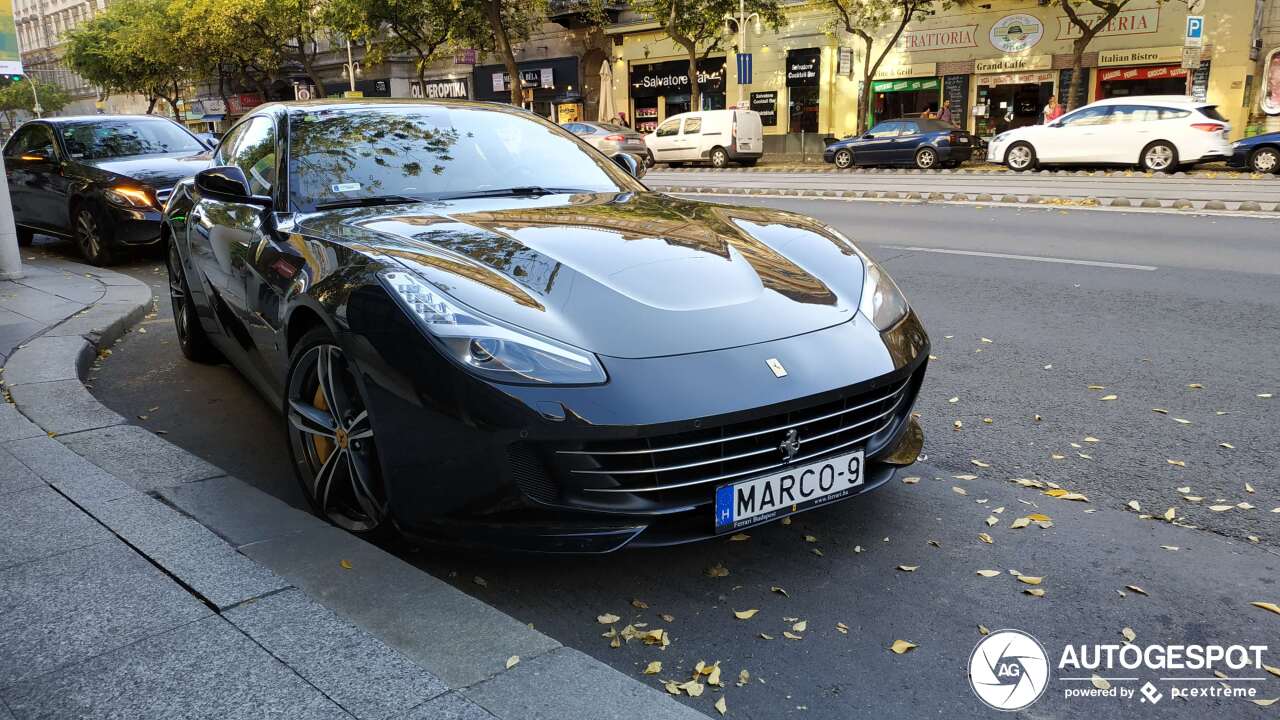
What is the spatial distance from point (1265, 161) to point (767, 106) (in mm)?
18628

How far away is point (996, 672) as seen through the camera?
256 centimetres

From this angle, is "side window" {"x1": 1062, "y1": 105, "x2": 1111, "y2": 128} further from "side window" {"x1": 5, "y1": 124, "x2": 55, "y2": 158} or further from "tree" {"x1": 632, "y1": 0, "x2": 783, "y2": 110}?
"side window" {"x1": 5, "y1": 124, "x2": 55, "y2": 158}

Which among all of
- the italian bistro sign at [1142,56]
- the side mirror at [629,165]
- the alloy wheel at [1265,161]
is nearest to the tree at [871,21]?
the italian bistro sign at [1142,56]

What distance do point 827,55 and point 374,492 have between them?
33.3m

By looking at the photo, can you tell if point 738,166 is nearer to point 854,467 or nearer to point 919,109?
point 919,109

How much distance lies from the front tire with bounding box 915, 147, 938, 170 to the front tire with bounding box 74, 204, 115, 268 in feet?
66.1

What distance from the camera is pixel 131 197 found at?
9766mm

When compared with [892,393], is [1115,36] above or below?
above

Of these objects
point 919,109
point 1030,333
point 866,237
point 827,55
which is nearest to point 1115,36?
point 919,109

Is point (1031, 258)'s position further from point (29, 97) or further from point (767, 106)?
point (29, 97)

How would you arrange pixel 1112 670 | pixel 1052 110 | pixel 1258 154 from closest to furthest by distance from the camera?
1. pixel 1112 670
2. pixel 1258 154
3. pixel 1052 110

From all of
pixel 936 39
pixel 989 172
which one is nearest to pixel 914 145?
pixel 989 172

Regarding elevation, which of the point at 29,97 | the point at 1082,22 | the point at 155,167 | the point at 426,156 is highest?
the point at 29,97

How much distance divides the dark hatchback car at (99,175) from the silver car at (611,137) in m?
16.8
